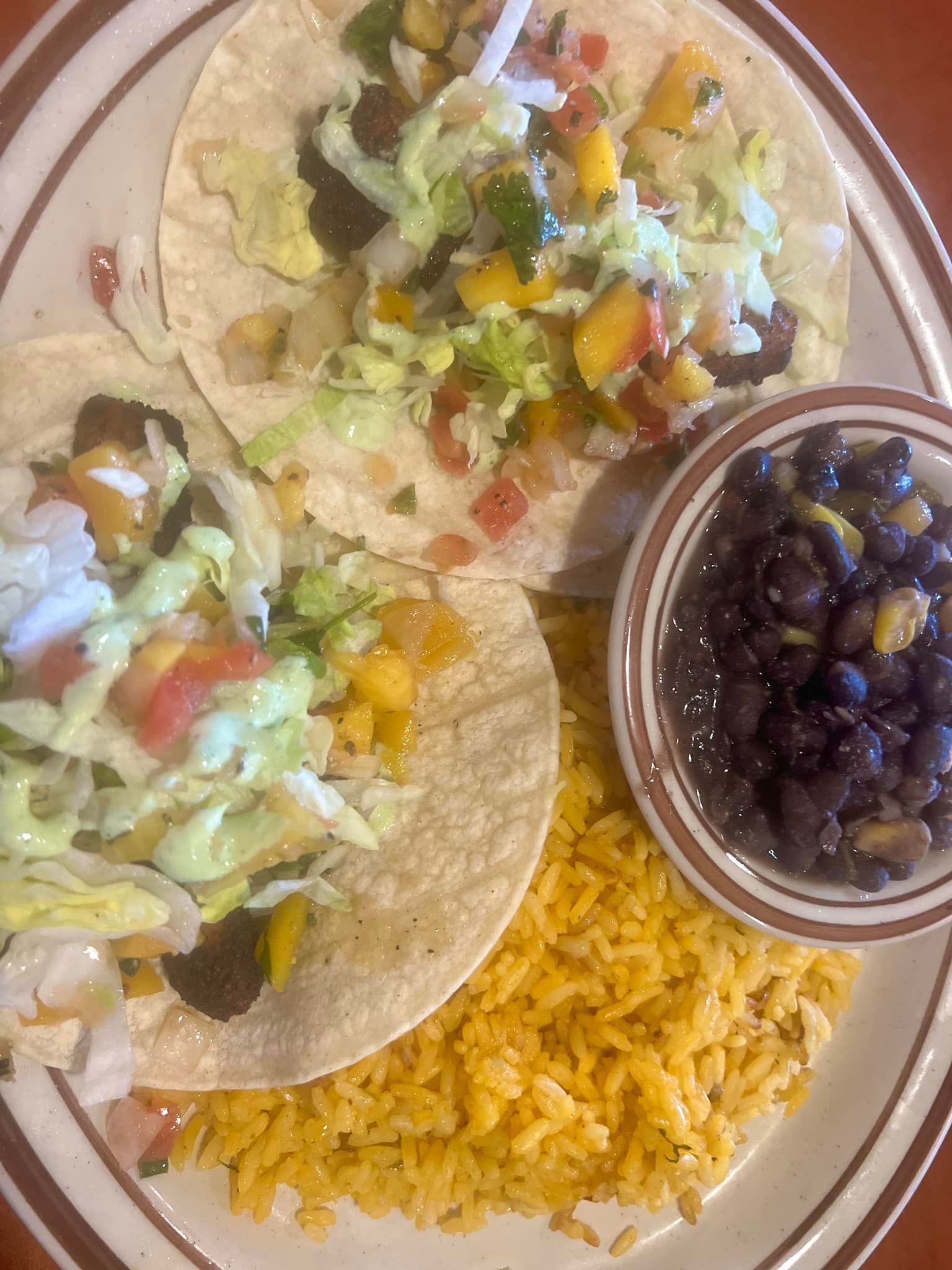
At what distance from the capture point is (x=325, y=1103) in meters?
1.83

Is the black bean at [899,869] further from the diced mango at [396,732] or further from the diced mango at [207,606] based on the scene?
the diced mango at [207,606]

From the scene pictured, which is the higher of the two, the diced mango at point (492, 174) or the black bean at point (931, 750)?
the diced mango at point (492, 174)

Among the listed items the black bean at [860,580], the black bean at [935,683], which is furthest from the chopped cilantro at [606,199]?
the black bean at [935,683]

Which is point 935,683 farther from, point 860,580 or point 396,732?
point 396,732

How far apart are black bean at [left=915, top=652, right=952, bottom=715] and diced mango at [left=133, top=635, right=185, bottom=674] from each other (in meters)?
1.34

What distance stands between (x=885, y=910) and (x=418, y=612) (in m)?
1.11

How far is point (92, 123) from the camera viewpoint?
1.73 meters

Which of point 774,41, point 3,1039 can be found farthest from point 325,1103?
point 774,41

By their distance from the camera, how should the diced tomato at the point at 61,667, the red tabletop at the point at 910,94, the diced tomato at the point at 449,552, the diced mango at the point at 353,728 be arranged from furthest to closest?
the red tabletop at the point at 910,94, the diced tomato at the point at 449,552, the diced mango at the point at 353,728, the diced tomato at the point at 61,667

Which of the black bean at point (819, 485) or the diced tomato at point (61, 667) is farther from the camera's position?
the black bean at point (819, 485)

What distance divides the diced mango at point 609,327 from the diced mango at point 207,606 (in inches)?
32.1

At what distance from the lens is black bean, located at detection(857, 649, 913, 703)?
1.60 m

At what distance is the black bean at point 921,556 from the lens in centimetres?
164

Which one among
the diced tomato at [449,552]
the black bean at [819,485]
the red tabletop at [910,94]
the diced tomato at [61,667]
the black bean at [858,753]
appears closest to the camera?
the diced tomato at [61,667]
